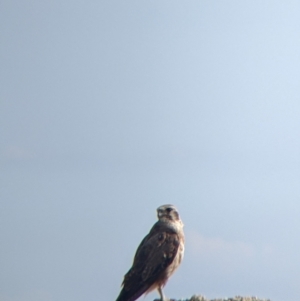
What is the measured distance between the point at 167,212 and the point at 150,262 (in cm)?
154

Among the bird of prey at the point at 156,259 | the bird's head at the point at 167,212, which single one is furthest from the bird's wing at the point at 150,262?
the bird's head at the point at 167,212

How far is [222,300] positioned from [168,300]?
4.48 ft

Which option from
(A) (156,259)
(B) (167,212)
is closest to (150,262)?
(A) (156,259)

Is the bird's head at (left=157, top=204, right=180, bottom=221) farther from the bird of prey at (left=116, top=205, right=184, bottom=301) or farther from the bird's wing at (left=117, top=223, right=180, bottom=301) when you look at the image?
the bird's wing at (left=117, top=223, right=180, bottom=301)

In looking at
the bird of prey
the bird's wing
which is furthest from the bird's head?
the bird's wing

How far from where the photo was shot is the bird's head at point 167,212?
32594 mm

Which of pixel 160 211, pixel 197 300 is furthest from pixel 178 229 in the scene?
pixel 197 300

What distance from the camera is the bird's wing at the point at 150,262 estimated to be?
31.4 meters

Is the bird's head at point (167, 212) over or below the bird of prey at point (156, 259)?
over

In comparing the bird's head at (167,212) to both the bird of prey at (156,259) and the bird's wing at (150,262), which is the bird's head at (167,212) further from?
the bird's wing at (150,262)

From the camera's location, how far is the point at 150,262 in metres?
31.7

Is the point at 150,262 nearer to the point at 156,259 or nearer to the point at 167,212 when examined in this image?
the point at 156,259

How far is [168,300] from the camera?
31.3 m

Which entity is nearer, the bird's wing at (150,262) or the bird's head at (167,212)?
the bird's wing at (150,262)
